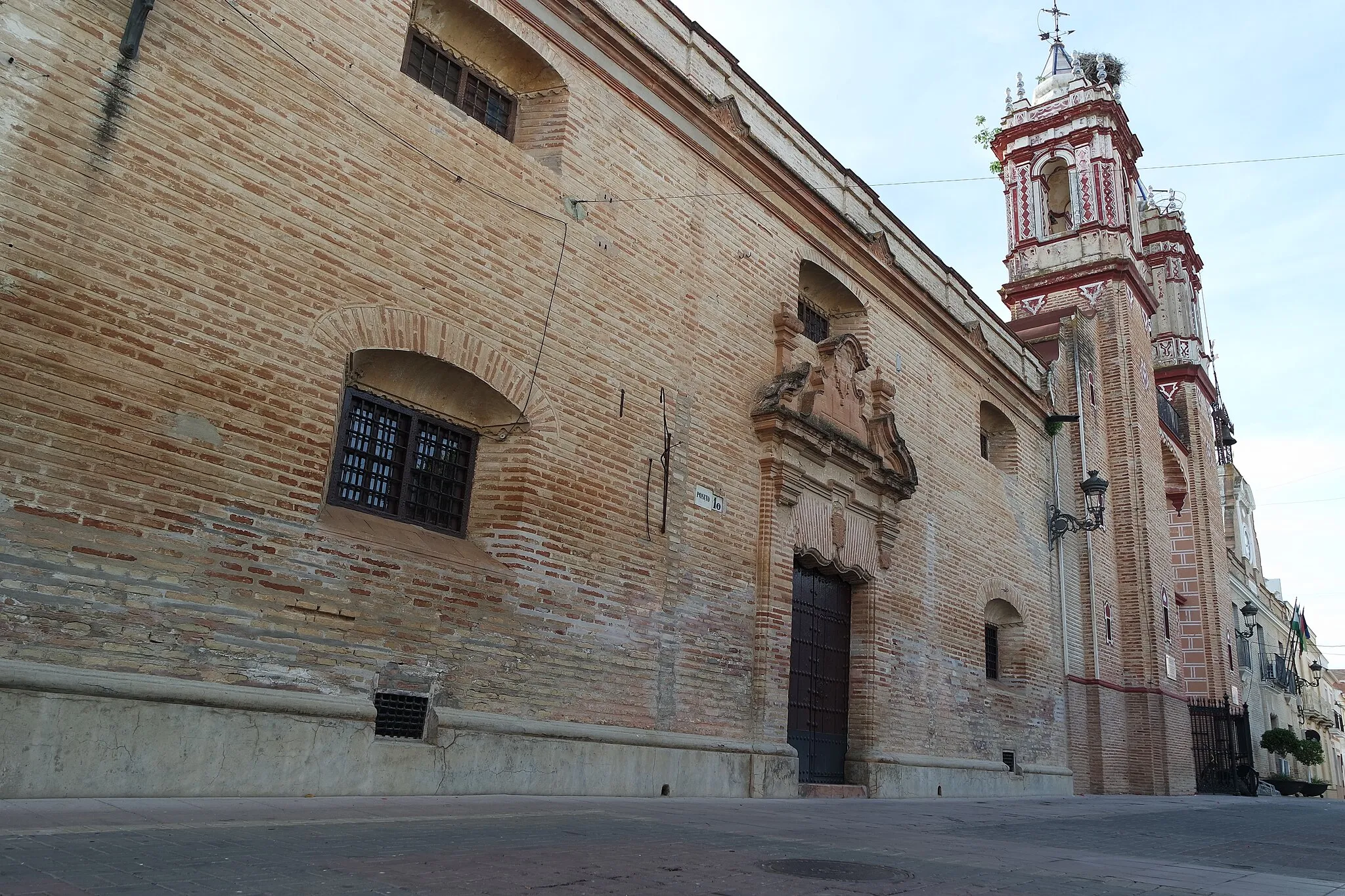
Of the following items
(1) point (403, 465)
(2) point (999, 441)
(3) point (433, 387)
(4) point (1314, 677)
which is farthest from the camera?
(4) point (1314, 677)

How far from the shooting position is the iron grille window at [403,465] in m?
7.09

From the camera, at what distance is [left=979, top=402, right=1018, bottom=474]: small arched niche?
17.1 metres

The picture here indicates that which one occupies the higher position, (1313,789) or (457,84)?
(457,84)

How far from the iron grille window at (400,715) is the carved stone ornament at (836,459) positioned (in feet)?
15.1

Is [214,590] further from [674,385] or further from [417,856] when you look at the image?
[674,385]

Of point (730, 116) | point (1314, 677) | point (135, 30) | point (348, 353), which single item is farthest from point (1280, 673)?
point (135, 30)

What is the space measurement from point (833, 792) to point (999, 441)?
348 inches

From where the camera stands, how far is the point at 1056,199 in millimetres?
24719

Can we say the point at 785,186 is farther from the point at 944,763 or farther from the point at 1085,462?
the point at 1085,462

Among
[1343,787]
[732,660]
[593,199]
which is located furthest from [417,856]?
[1343,787]

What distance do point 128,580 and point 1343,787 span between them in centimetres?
6224

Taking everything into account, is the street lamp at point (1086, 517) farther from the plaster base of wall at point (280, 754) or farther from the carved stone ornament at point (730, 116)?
the plaster base of wall at point (280, 754)

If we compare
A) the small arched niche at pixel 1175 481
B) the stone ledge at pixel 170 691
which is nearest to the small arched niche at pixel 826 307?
the stone ledge at pixel 170 691

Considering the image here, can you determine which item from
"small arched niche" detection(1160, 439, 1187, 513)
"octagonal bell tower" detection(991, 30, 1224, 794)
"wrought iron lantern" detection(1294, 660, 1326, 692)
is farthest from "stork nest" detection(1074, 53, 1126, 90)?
"wrought iron lantern" detection(1294, 660, 1326, 692)
